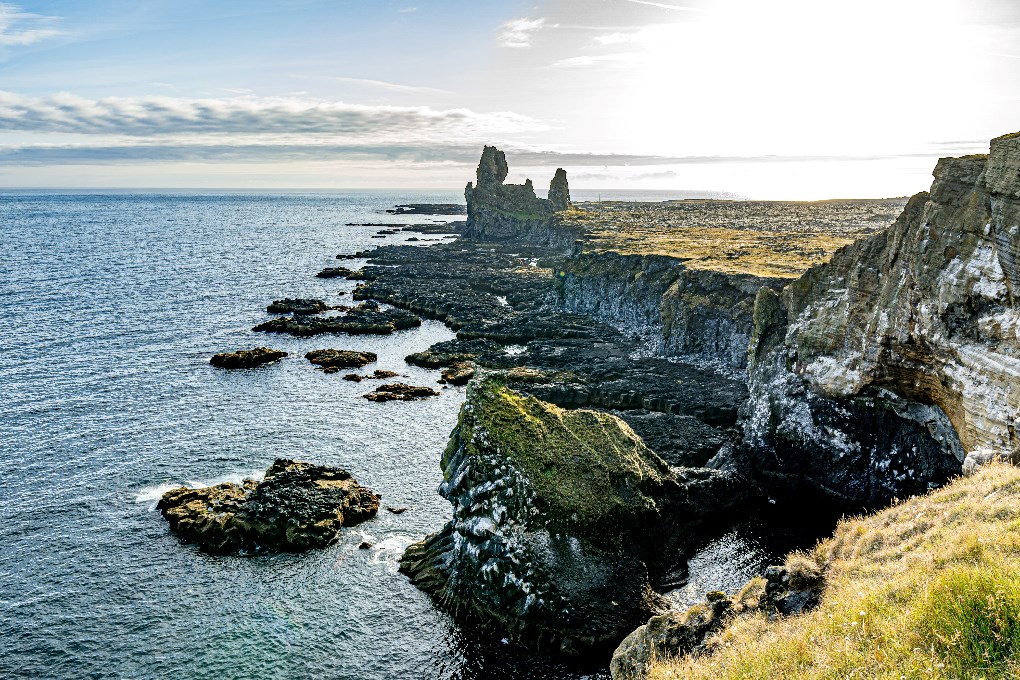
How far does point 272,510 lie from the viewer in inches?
1375

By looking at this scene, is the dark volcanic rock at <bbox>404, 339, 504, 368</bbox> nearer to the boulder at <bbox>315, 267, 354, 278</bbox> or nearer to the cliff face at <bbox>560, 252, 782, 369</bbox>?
the cliff face at <bbox>560, 252, 782, 369</bbox>

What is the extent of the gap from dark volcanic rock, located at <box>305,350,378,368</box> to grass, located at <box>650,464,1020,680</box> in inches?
2107

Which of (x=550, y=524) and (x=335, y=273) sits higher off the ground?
(x=335, y=273)

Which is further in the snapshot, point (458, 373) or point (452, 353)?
point (452, 353)

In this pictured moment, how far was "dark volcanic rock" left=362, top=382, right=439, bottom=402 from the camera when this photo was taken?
5575cm

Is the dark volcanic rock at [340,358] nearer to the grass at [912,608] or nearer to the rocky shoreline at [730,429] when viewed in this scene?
the rocky shoreline at [730,429]

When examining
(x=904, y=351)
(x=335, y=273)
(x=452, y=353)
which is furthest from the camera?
(x=335, y=273)

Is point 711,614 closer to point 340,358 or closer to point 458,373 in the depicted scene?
point 458,373

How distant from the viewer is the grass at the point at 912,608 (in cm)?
1077

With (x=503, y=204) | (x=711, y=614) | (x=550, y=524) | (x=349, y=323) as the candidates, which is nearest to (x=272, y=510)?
(x=550, y=524)

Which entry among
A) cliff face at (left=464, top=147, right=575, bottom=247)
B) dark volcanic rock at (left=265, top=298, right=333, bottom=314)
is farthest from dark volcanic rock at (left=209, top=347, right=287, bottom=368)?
cliff face at (left=464, top=147, right=575, bottom=247)

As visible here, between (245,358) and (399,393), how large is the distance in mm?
20564

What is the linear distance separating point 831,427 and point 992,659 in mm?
30097

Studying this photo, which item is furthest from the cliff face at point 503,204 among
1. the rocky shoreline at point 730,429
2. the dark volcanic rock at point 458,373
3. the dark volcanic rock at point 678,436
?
the dark volcanic rock at point 678,436
